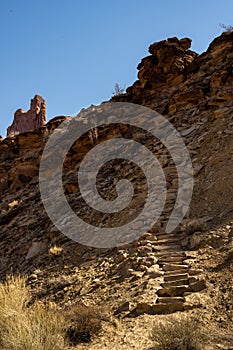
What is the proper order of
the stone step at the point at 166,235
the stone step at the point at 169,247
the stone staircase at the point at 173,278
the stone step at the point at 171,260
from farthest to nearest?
the stone step at the point at 166,235 → the stone step at the point at 169,247 → the stone step at the point at 171,260 → the stone staircase at the point at 173,278

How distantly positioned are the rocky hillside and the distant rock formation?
101ft

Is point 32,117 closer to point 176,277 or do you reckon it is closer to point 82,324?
point 176,277

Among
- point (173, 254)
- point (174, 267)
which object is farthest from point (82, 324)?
point (173, 254)

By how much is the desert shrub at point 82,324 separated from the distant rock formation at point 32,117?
4531cm

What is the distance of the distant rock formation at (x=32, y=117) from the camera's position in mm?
50178

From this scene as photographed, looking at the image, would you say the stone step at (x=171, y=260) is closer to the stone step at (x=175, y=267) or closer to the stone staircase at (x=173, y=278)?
the stone staircase at (x=173, y=278)

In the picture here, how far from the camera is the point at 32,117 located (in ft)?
168

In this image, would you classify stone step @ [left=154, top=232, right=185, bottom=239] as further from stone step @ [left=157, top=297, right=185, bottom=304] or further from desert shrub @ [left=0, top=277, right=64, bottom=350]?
desert shrub @ [left=0, top=277, right=64, bottom=350]

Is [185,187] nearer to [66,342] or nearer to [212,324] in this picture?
[212,324]

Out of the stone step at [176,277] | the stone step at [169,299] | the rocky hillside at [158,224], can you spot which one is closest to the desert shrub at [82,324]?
the rocky hillside at [158,224]

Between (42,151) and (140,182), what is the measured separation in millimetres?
8745

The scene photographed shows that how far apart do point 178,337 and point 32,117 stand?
4940 centimetres

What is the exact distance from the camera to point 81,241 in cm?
959

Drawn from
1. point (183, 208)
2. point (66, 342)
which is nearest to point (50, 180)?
point (183, 208)
